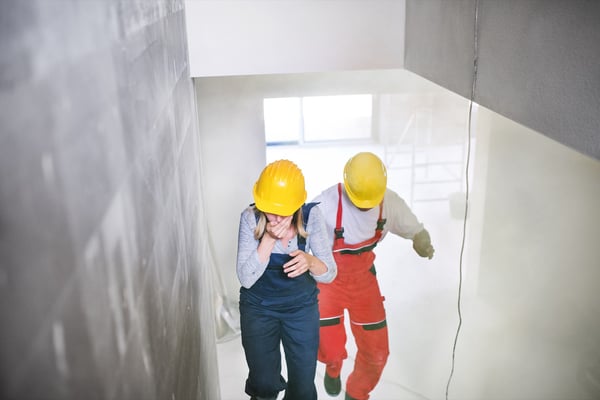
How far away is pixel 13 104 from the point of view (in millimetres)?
590

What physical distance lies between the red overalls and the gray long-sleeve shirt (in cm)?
95

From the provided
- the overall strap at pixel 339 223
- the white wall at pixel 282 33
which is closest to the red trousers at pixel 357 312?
the overall strap at pixel 339 223

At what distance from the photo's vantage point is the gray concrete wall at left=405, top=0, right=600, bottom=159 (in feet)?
4.93

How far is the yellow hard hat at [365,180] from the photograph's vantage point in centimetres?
332

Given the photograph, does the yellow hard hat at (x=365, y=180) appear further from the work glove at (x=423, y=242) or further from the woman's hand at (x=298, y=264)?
the woman's hand at (x=298, y=264)

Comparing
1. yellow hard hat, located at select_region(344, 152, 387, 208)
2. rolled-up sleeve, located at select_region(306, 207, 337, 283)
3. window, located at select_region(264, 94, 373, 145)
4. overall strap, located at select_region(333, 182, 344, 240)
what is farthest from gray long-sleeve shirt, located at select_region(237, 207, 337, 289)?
window, located at select_region(264, 94, 373, 145)

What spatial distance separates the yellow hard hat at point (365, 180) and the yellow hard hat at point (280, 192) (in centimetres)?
78

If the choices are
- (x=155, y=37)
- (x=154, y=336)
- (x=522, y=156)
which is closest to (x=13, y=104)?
(x=154, y=336)

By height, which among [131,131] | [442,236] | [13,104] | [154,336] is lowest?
[442,236]

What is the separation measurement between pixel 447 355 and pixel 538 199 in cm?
140

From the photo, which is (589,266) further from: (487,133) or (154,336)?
(154,336)

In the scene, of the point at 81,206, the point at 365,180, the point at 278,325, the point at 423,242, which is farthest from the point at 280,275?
the point at 81,206

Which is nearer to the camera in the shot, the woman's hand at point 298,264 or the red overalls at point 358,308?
the woman's hand at point 298,264

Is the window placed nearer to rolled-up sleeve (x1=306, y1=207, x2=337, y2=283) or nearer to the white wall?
the white wall
